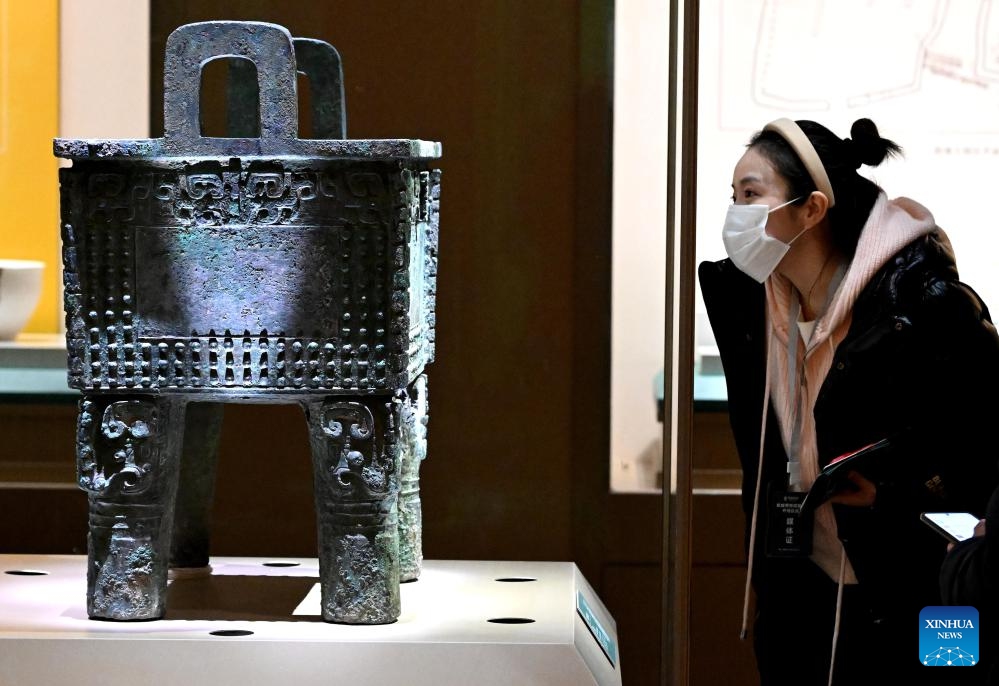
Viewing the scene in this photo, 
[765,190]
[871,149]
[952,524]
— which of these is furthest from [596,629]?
[871,149]

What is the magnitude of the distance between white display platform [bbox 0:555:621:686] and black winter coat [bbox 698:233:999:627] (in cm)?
51

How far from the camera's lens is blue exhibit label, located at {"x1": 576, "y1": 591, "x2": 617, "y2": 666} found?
2.73m

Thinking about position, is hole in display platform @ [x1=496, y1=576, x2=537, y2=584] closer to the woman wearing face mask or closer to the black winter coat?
the woman wearing face mask

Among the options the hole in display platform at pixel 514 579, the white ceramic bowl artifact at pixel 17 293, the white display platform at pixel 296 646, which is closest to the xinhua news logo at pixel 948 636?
the white display platform at pixel 296 646

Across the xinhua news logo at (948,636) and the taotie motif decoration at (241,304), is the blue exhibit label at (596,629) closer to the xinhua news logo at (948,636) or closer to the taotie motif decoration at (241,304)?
the taotie motif decoration at (241,304)

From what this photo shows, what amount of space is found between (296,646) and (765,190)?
1.04 m

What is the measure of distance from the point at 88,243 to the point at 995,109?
4.80 ft

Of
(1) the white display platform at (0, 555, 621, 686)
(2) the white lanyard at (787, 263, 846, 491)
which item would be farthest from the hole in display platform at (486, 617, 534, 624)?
(2) the white lanyard at (787, 263, 846, 491)

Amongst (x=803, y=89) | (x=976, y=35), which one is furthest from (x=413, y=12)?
(x=976, y=35)

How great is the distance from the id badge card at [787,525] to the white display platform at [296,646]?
364 mm

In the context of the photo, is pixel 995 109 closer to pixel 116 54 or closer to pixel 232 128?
pixel 232 128

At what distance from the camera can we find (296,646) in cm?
250

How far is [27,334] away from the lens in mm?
2996

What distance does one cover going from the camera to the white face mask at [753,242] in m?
2.40
